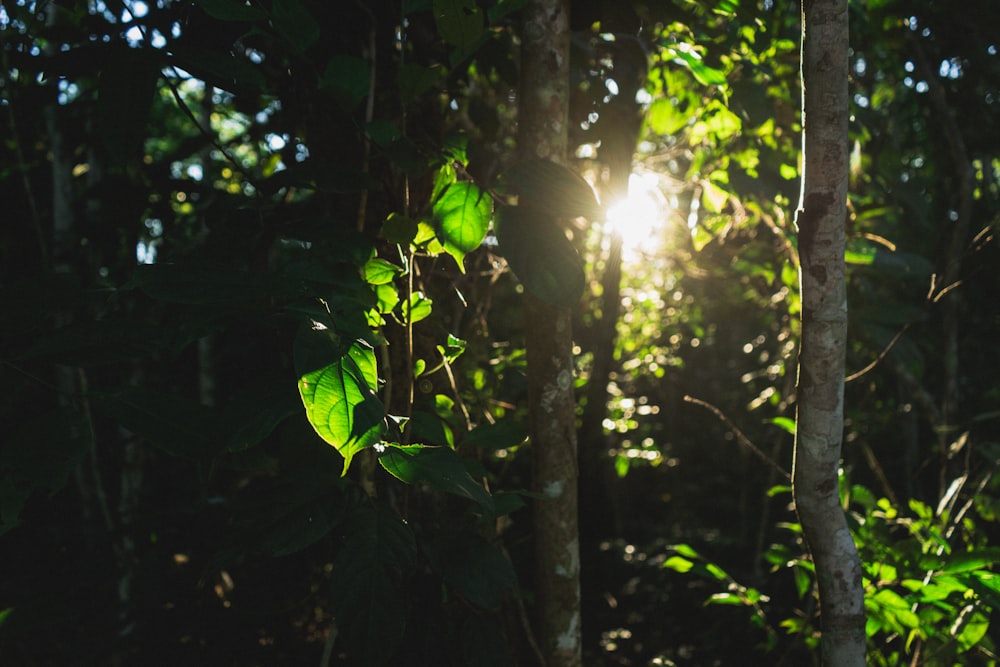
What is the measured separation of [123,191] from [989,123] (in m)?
4.55

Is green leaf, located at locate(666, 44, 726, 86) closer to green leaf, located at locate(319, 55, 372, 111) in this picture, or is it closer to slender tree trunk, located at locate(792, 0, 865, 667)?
slender tree trunk, located at locate(792, 0, 865, 667)

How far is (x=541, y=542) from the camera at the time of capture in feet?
4.80

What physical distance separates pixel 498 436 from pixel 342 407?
21.1 inches

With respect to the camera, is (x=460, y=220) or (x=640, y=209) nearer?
(x=460, y=220)

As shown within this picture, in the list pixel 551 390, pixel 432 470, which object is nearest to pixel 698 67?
pixel 551 390

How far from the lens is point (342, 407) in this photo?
80 cm

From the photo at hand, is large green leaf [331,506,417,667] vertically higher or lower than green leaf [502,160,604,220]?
lower

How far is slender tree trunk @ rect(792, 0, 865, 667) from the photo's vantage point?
115 centimetres

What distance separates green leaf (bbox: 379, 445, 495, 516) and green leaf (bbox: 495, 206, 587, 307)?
0.36 meters

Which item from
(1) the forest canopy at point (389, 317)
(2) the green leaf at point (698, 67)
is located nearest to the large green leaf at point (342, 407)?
(1) the forest canopy at point (389, 317)

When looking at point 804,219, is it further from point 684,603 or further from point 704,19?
point 684,603

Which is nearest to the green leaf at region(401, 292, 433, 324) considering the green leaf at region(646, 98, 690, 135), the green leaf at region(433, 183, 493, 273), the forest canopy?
the forest canopy

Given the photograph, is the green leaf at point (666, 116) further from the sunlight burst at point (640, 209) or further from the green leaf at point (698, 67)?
the green leaf at point (698, 67)

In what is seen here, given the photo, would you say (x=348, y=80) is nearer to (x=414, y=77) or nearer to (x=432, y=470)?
(x=414, y=77)
